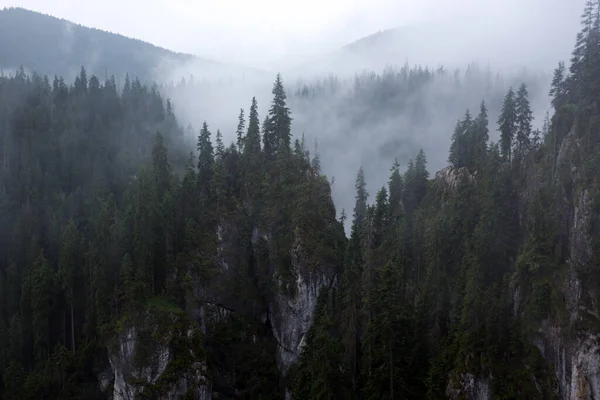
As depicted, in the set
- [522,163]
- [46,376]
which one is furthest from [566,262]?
[46,376]

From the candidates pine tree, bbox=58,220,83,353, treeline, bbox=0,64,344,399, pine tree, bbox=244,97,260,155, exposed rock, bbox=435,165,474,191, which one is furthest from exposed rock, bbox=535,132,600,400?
pine tree, bbox=58,220,83,353

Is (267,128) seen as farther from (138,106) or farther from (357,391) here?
(138,106)

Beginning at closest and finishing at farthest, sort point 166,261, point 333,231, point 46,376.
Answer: point 46,376 < point 166,261 < point 333,231

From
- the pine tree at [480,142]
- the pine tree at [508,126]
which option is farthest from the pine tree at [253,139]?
the pine tree at [508,126]

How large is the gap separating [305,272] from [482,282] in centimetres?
2682

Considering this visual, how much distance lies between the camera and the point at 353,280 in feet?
197

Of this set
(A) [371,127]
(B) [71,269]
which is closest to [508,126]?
(B) [71,269]

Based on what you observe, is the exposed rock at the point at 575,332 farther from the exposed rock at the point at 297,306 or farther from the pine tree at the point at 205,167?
the pine tree at the point at 205,167

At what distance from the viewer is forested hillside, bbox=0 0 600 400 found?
46.4 m

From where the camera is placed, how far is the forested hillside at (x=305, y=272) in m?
46.4

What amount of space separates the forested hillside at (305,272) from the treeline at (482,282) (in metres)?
0.23

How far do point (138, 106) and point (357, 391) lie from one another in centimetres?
10160

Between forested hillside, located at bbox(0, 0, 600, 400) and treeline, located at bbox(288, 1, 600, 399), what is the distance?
0.76ft

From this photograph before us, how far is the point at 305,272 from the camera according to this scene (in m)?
70.2
